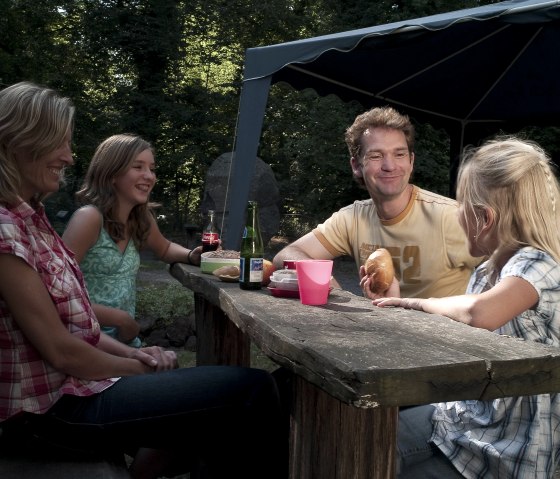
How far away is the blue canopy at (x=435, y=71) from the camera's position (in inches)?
179

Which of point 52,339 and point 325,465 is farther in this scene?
point 52,339

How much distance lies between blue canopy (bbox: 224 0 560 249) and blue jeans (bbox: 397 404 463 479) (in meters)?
2.83

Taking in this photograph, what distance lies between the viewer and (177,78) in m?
17.6

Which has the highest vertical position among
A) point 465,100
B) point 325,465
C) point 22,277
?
point 465,100

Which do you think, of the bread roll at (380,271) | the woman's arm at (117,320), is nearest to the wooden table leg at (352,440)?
the bread roll at (380,271)

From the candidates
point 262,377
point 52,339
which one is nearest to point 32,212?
point 52,339

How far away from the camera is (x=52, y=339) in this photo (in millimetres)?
1943

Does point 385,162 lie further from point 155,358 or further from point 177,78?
point 177,78

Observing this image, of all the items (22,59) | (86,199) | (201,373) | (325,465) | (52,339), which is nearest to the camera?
(325,465)

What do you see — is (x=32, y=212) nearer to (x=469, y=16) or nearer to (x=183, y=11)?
(x=469, y=16)

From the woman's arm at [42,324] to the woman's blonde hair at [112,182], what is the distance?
1.25 m

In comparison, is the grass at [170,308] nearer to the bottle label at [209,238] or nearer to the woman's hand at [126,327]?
the bottle label at [209,238]

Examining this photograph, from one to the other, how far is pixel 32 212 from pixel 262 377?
815 millimetres

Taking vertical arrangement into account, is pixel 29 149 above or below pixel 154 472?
above
